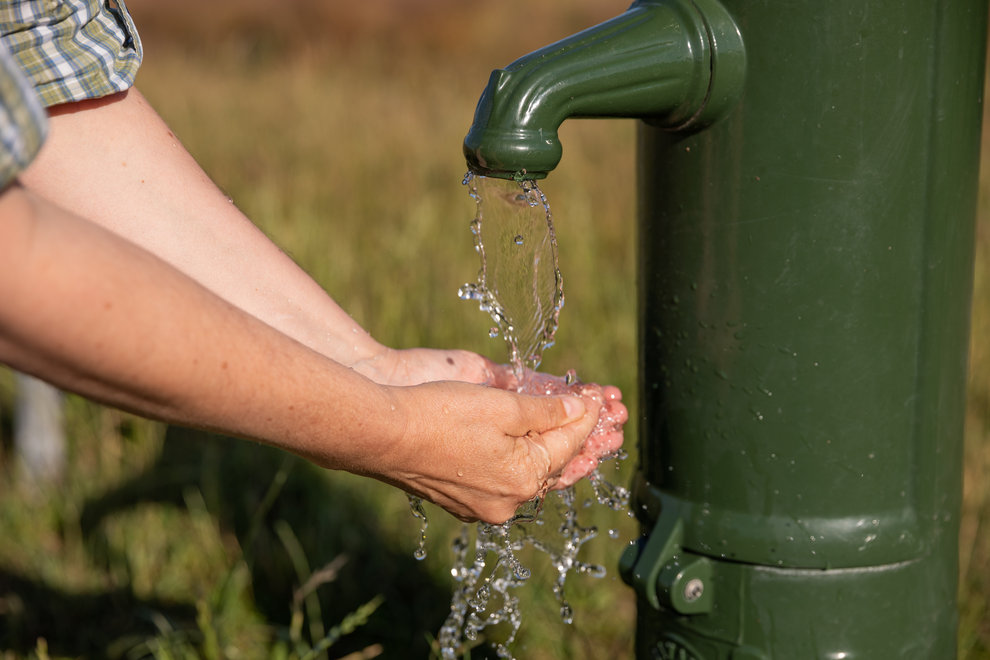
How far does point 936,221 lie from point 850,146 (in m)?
0.17

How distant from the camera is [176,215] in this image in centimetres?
145

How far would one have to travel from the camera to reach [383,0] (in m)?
9.48

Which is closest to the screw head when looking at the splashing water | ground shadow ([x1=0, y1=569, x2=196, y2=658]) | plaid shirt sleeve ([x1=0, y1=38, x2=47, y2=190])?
the splashing water

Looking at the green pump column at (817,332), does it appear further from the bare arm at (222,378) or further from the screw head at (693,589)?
the bare arm at (222,378)

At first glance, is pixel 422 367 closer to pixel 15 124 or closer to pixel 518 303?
pixel 518 303

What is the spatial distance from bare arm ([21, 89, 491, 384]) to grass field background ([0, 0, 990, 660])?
0.53 meters

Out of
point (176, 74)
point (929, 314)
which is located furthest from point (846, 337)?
point (176, 74)

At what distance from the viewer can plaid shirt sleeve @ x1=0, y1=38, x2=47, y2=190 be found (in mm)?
848

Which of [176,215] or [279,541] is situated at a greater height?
[176,215]

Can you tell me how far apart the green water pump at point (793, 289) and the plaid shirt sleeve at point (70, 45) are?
51 cm

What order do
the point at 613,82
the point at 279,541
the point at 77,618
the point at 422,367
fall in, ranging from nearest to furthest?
1. the point at 613,82
2. the point at 422,367
3. the point at 77,618
4. the point at 279,541

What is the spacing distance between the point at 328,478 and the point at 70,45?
1462 mm

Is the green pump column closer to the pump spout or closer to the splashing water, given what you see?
the pump spout

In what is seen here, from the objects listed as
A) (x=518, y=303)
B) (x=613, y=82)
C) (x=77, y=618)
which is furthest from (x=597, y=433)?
(x=77, y=618)
